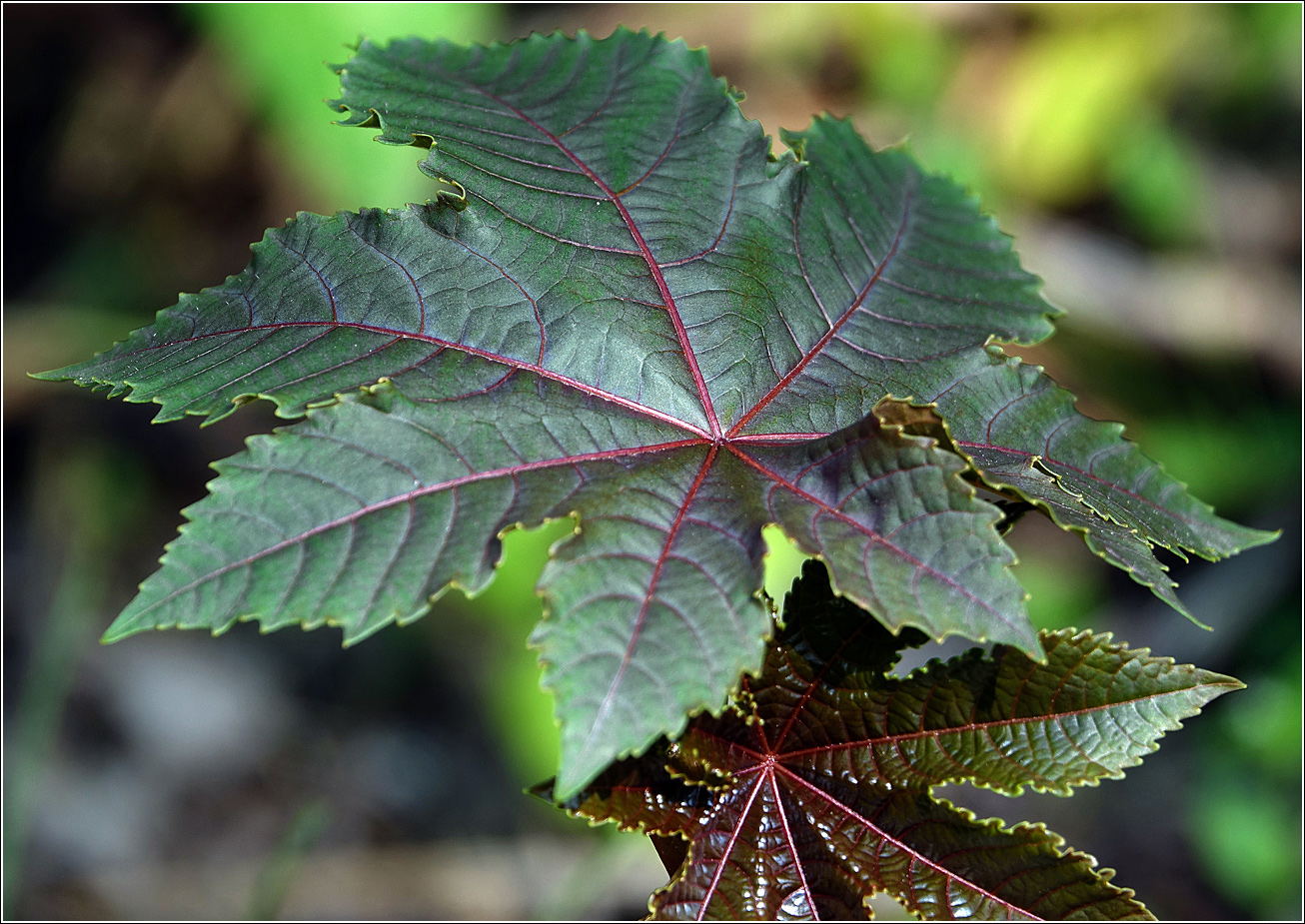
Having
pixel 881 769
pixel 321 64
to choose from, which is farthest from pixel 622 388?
pixel 321 64

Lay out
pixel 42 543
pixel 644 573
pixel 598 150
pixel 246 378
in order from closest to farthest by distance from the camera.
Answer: pixel 644 573 < pixel 246 378 < pixel 598 150 < pixel 42 543

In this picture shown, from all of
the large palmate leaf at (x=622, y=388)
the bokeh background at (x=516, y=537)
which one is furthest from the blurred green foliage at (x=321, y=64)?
the large palmate leaf at (x=622, y=388)

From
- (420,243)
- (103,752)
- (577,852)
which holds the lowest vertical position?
(577,852)

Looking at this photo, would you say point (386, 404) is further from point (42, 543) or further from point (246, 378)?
point (42, 543)

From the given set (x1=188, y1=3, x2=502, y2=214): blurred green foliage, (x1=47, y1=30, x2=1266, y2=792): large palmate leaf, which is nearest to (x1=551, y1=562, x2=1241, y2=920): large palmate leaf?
(x1=47, y1=30, x2=1266, y2=792): large palmate leaf

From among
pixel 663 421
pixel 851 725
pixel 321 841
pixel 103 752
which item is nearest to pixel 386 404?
pixel 663 421

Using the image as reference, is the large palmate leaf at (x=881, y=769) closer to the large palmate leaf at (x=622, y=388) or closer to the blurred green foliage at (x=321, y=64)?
the large palmate leaf at (x=622, y=388)
